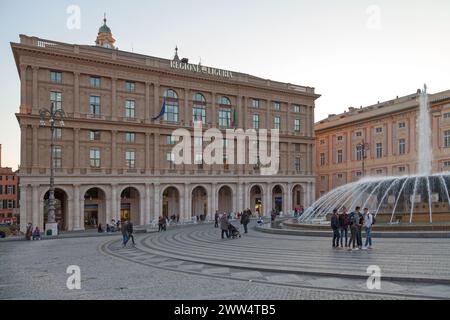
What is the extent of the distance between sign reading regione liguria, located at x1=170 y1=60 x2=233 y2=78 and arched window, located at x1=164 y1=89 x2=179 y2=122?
3392 millimetres

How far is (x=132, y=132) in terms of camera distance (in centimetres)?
4997

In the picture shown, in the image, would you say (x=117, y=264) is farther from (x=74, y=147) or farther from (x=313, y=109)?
(x=313, y=109)

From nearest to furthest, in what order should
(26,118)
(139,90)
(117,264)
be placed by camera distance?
(117,264)
(26,118)
(139,90)

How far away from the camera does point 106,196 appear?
4703 cm

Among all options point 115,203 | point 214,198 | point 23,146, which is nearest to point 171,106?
point 214,198

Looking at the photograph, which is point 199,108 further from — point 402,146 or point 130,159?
point 402,146

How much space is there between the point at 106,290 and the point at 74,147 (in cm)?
3679

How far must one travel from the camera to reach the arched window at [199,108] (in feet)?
180

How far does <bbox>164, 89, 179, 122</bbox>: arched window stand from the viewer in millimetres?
52719

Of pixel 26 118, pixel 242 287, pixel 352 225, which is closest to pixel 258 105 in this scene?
pixel 26 118

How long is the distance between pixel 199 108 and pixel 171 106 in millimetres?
4207

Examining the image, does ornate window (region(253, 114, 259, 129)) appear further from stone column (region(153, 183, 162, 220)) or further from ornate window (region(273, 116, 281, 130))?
stone column (region(153, 183, 162, 220))

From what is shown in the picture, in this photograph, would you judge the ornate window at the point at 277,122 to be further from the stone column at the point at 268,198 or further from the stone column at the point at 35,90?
the stone column at the point at 35,90

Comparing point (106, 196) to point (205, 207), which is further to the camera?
point (205, 207)
